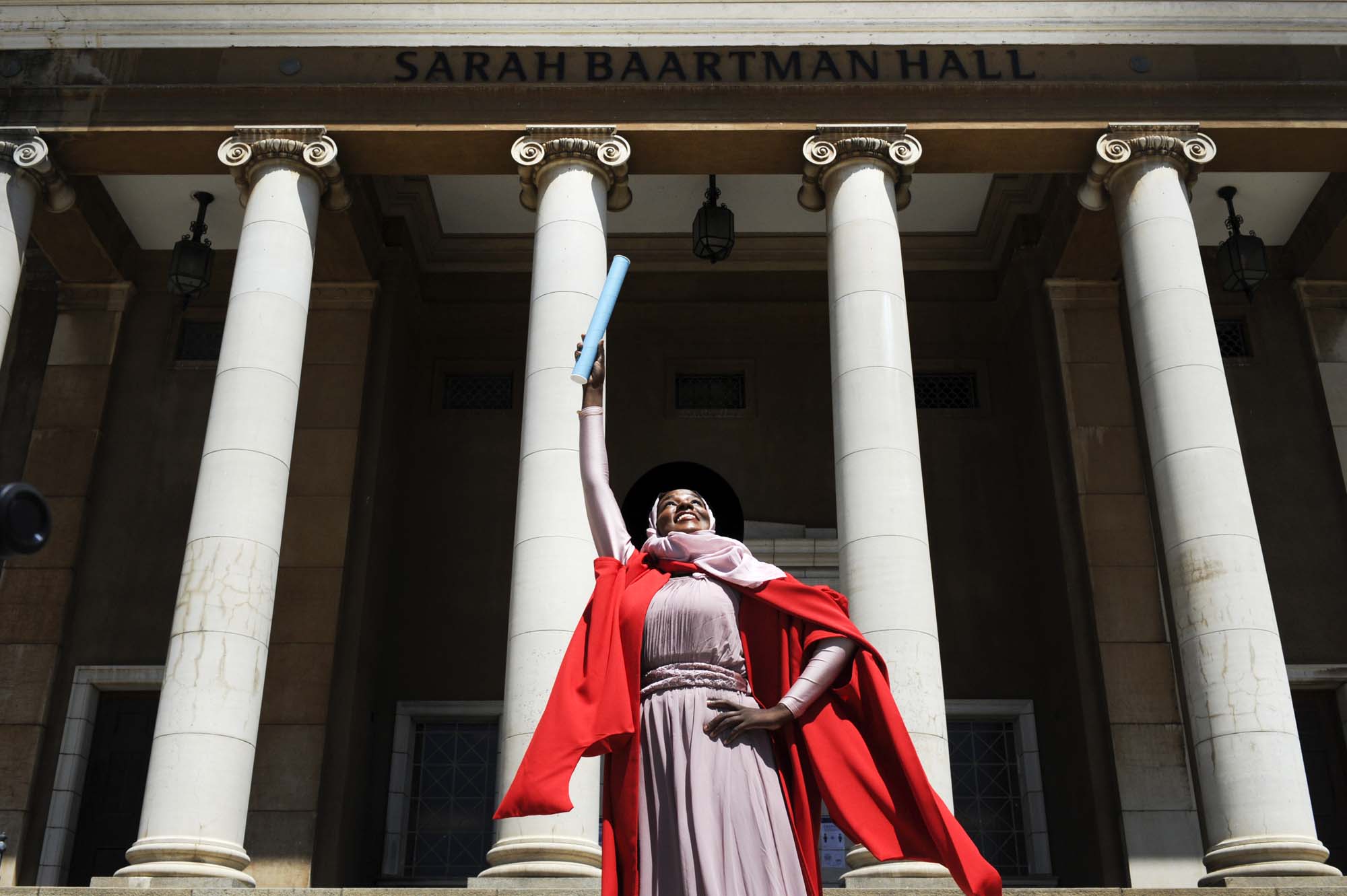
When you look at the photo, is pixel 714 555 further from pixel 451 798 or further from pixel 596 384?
pixel 451 798

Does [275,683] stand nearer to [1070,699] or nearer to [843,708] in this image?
[1070,699]

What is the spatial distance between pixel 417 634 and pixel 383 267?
589 centimetres

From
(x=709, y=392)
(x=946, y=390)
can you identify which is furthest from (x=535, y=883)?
(x=946, y=390)

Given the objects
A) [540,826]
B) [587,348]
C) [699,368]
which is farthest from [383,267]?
[587,348]

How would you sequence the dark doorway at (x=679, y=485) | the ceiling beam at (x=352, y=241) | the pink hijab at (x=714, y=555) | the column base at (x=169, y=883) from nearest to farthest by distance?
the pink hijab at (x=714, y=555) → the column base at (x=169, y=883) → the ceiling beam at (x=352, y=241) → the dark doorway at (x=679, y=485)

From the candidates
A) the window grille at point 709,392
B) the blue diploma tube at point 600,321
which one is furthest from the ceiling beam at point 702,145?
the blue diploma tube at point 600,321

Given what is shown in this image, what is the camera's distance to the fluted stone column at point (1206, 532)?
1324 centimetres

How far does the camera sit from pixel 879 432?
49.3 ft

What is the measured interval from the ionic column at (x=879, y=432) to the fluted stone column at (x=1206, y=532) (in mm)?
2784

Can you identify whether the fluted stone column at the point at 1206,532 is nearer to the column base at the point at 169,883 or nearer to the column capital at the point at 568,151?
the column capital at the point at 568,151

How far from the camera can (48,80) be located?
17422 millimetres

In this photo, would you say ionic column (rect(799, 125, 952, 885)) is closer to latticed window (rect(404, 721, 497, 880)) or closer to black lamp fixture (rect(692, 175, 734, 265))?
black lamp fixture (rect(692, 175, 734, 265))

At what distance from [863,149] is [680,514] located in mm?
11959

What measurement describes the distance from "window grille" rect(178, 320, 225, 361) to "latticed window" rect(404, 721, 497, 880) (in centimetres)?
712
